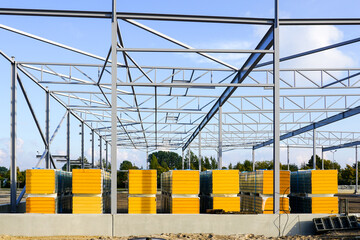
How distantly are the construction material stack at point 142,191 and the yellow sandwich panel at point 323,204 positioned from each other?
6.37m

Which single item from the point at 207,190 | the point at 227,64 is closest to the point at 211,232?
the point at 207,190

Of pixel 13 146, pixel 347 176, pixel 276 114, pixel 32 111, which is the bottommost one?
pixel 347 176

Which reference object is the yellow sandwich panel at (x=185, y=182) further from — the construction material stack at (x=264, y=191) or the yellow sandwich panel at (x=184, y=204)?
the construction material stack at (x=264, y=191)

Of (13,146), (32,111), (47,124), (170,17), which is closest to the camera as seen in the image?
(170,17)

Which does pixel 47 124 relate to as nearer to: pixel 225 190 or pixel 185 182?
pixel 185 182

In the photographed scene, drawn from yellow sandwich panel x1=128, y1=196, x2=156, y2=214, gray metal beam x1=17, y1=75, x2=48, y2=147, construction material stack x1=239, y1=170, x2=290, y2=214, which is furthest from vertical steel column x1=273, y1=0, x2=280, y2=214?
gray metal beam x1=17, y1=75, x2=48, y2=147

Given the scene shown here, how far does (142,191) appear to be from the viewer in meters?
17.1

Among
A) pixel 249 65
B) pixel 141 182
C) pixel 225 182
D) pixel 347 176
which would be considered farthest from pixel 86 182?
pixel 347 176

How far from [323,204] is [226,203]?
12.6 feet

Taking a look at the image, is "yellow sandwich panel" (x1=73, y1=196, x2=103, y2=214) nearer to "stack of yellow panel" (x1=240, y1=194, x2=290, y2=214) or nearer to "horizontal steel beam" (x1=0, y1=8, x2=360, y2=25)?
"stack of yellow panel" (x1=240, y1=194, x2=290, y2=214)

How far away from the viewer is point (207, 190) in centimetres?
1998

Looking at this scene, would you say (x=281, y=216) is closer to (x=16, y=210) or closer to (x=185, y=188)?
(x=185, y=188)

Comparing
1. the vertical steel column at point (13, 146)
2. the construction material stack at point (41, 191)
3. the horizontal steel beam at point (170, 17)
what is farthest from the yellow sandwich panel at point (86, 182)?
the horizontal steel beam at point (170, 17)

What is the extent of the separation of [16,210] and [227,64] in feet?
37.2
